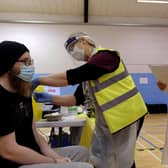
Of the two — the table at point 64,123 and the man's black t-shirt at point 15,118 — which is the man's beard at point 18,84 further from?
the table at point 64,123

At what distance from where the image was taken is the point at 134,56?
720 cm

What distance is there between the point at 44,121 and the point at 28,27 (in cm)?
506

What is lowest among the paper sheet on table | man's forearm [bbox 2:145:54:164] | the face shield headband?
man's forearm [bbox 2:145:54:164]

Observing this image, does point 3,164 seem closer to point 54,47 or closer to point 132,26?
point 54,47

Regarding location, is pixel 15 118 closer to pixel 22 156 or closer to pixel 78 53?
pixel 22 156

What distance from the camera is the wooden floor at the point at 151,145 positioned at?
2974mm

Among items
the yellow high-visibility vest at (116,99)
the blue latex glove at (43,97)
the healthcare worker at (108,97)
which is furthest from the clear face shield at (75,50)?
the blue latex glove at (43,97)

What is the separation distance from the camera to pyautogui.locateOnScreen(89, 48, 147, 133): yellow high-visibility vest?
1639 mm

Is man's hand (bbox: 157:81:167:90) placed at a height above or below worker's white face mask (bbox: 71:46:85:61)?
below

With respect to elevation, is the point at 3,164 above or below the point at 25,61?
below

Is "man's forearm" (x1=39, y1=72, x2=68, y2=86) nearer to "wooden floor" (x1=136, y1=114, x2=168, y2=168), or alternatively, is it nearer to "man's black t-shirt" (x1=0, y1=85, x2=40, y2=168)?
"man's black t-shirt" (x1=0, y1=85, x2=40, y2=168)

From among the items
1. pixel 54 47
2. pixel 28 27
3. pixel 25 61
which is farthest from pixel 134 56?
pixel 25 61

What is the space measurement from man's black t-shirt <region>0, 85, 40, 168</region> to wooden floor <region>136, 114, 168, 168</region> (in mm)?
1786

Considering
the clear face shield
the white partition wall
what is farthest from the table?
the white partition wall
